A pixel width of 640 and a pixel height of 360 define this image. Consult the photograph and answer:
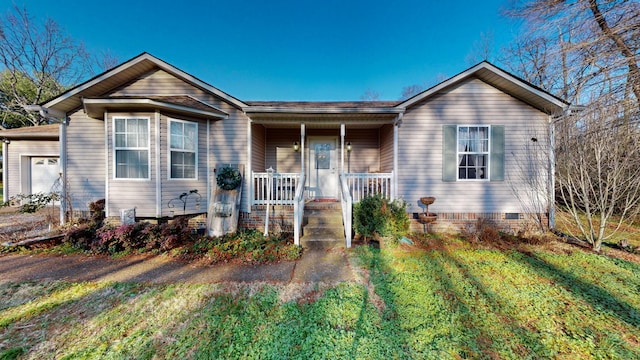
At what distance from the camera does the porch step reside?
5203mm

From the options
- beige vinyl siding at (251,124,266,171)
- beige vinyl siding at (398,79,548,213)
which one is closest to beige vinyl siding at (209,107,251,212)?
beige vinyl siding at (251,124,266,171)

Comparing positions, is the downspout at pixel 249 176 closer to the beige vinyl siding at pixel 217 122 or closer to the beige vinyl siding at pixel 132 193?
the beige vinyl siding at pixel 217 122

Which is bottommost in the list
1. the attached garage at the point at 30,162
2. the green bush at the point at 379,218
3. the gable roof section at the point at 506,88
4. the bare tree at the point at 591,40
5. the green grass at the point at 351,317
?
the green grass at the point at 351,317

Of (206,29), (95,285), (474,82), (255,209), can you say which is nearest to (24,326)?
(95,285)

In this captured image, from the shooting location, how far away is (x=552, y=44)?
8.28m

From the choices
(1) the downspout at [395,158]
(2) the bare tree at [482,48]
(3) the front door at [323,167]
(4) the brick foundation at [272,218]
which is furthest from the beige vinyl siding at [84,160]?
(2) the bare tree at [482,48]

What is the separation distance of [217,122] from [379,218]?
16.0 feet

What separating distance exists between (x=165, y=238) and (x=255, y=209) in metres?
2.07

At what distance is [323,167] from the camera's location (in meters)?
8.08

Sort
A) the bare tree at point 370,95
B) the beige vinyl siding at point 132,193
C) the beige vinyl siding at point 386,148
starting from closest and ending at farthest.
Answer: the beige vinyl siding at point 132,193
the beige vinyl siding at point 386,148
the bare tree at point 370,95

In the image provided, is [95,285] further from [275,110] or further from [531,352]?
[531,352]

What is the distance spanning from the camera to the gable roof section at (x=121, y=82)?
5.63 m

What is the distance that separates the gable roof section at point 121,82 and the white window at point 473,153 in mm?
5926

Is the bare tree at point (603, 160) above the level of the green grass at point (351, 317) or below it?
above
